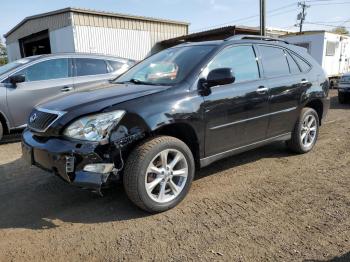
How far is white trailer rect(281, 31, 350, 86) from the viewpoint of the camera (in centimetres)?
1664

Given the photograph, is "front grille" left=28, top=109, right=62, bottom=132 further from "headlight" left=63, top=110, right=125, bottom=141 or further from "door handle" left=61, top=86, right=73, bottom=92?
"door handle" left=61, top=86, right=73, bottom=92

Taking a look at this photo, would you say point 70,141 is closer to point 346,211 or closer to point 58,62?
point 346,211

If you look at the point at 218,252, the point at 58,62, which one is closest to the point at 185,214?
the point at 218,252

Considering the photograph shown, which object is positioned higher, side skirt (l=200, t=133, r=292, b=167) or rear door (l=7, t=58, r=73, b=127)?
rear door (l=7, t=58, r=73, b=127)

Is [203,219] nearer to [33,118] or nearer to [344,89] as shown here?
[33,118]

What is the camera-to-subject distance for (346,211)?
3.46 m

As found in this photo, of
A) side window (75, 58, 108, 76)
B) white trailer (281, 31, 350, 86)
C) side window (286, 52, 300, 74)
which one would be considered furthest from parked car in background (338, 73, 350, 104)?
side window (75, 58, 108, 76)

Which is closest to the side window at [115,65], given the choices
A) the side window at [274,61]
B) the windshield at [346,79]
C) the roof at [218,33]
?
the side window at [274,61]

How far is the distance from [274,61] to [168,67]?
1.59m

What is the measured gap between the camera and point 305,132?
17.6 ft

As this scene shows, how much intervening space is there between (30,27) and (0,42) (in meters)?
47.7

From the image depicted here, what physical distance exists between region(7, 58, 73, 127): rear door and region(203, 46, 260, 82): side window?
376 centimetres

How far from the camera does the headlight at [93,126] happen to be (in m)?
3.18

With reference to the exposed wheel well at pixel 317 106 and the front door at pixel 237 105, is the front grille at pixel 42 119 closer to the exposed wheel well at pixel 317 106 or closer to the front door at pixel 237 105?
the front door at pixel 237 105
